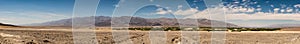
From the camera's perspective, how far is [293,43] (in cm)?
1839

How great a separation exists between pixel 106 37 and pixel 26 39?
12.2 ft

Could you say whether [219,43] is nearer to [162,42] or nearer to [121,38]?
[162,42]

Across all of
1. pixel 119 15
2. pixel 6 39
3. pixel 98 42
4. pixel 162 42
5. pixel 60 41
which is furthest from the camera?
pixel 162 42

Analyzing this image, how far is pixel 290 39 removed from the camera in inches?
747

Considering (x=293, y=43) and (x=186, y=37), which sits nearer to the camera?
(x=186, y=37)

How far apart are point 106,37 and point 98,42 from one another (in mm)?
1444

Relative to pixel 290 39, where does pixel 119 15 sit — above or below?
above

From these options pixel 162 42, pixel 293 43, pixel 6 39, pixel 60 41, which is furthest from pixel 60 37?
pixel 293 43

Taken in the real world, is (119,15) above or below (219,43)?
above

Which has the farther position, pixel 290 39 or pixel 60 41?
pixel 290 39

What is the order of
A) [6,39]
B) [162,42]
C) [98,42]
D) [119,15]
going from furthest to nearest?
[162,42] < [119,15] < [98,42] < [6,39]

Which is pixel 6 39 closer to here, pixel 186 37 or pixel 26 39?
pixel 26 39

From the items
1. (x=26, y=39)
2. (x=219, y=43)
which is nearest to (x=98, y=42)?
(x=26, y=39)

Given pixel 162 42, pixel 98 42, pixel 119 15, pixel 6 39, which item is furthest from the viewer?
pixel 162 42
